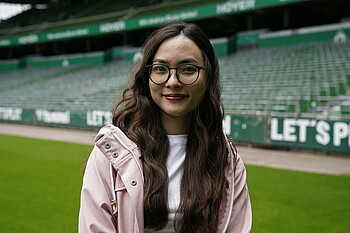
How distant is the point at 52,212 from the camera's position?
4.80 m

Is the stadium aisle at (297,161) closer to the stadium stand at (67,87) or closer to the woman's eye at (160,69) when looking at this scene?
the woman's eye at (160,69)

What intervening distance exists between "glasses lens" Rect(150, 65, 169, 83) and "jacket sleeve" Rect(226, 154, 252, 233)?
51 centimetres

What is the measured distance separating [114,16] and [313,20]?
1293cm

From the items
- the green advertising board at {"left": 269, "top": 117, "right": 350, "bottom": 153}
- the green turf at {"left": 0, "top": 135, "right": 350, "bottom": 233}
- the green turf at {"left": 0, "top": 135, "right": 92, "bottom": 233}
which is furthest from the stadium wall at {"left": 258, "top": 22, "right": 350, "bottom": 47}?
the green turf at {"left": 0, "top": 135, "right": 92, "bottom": 233}

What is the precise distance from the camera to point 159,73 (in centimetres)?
155

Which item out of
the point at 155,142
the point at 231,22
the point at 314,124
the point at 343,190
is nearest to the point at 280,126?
the point at 314,124

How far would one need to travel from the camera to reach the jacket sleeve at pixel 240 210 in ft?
5.29

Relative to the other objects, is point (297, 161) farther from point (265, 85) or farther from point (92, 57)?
point (92, 57)

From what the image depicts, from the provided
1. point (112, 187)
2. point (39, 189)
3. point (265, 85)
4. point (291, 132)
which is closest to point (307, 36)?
point (265, 85)

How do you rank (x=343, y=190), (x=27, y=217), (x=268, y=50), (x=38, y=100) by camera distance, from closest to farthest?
(x=27, y=217), (x=343, y=190), (x=268, y=50), (x=38, y=100)


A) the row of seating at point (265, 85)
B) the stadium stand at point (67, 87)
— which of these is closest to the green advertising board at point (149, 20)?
the row of seating at point (265, 85)

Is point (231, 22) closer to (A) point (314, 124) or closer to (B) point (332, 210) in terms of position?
(A) point (314, 124)

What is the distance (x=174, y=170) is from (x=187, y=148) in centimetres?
12

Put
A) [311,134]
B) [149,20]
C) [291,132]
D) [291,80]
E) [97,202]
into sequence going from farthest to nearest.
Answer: [149,20] → [291,80] → [291,132] → [311,134] → [97,202]
